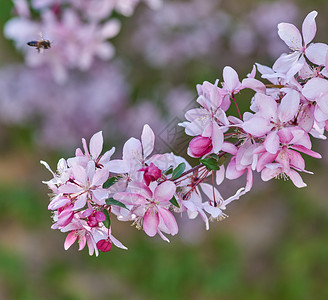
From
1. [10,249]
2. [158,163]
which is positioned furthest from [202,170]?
[10,249]

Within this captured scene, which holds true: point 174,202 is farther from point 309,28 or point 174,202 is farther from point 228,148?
point 309,28

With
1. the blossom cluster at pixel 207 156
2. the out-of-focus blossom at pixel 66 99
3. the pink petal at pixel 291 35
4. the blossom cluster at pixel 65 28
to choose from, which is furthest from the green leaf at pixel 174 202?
the out-of-focus blossom at pixel 66 99

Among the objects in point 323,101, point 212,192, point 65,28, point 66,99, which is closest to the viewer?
point 323,101

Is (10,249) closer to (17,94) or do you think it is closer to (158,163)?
(17,94)

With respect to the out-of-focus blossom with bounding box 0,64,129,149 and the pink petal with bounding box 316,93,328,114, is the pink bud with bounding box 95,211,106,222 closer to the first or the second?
the pink petal with bounding box 316,93,328,114

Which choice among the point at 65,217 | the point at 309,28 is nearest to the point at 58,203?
the point at 65,217

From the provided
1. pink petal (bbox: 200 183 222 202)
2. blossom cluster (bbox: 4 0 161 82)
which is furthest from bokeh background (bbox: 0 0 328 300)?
pink petal (bbox: 200 183 222 202)
